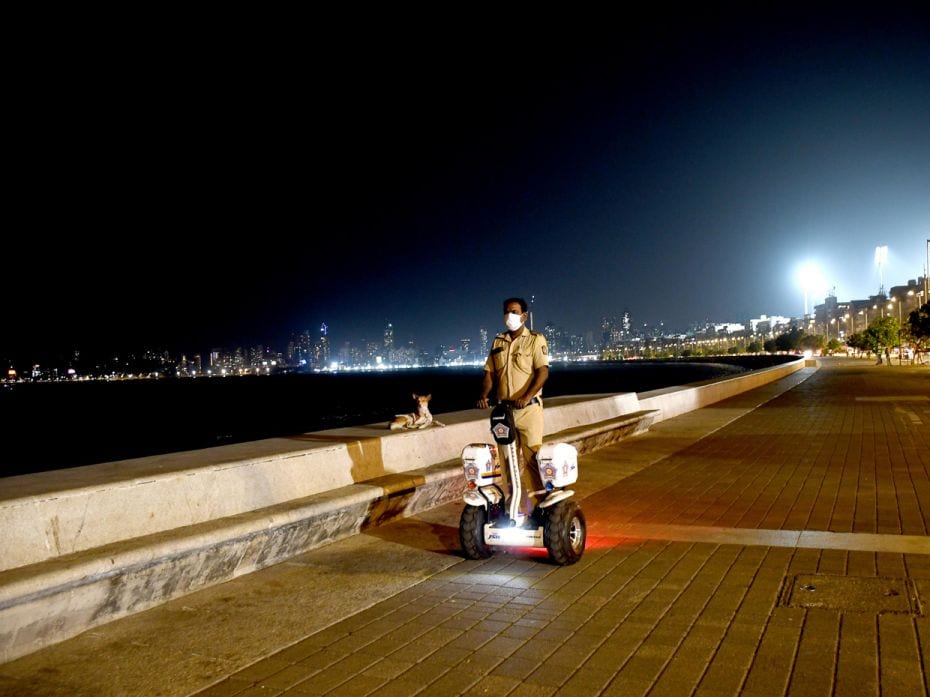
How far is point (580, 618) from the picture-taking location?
207 inches

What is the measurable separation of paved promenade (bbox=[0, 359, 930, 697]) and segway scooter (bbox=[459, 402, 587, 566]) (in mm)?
195

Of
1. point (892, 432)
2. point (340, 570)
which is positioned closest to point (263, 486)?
point (340, 570)

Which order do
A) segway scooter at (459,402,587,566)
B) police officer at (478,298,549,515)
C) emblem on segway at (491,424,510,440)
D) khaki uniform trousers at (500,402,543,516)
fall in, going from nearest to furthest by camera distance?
segway scooter at (459,402,587,566)
emblem on segway at (491,424,510,440)
police officer at (478,298,549,515)
khaki uniform trousers at (500,402,543,516)

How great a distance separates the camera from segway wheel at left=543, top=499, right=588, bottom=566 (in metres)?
6.43

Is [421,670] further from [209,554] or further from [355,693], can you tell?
[209,554]

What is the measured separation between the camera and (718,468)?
A: 11898mm

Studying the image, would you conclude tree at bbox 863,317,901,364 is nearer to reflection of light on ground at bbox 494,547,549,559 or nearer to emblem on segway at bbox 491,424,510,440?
reflection of light on ground at bbox 494,547,549,559

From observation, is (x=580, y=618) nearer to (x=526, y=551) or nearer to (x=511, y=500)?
(x=511, y=500)

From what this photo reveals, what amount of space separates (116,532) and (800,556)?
506 centimetres

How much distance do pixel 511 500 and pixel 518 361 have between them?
3.62 ft

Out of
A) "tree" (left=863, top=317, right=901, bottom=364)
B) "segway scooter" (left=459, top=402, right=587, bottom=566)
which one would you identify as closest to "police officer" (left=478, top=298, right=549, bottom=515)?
"segway scooter" (left=459, top=402, right=587, bottom=566)

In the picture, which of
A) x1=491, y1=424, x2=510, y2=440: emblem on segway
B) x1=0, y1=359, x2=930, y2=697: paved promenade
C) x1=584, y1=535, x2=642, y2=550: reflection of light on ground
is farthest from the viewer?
x1=584, y1=535, x2=642, y2=550: reflection of light on ground

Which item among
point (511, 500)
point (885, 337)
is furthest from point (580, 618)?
point (885, 337)

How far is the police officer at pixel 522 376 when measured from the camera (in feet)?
22.3
